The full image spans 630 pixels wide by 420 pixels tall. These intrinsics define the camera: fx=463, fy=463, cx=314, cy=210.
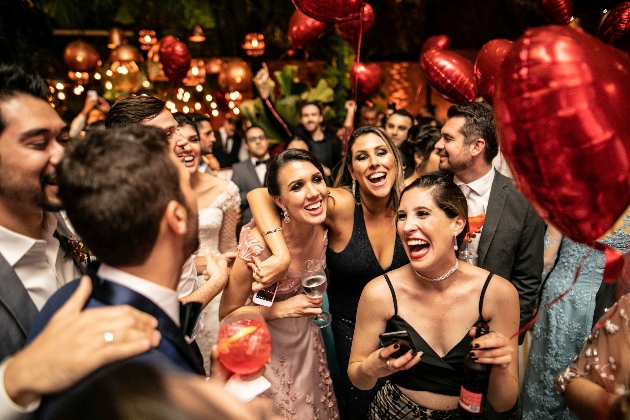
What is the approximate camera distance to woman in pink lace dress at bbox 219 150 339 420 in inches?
83.6

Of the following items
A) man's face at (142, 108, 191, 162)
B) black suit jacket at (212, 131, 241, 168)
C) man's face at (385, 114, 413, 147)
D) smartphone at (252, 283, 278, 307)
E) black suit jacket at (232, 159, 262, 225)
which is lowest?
black suit jacket at (212, 131, 241, 168)

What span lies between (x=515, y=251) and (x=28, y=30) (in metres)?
4.17

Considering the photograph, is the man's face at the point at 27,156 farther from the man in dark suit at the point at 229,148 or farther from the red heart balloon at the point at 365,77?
the man in dark suit at the point at 229,148

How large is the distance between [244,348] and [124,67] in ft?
19.1

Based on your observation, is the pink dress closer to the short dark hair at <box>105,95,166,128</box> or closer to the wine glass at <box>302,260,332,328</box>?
the wine glass at <box>302,260,332,328</box>

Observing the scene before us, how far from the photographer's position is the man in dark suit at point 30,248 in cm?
88

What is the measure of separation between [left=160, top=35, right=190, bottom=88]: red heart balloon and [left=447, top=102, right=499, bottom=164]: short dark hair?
3991 millimetres

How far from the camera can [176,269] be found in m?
1.08

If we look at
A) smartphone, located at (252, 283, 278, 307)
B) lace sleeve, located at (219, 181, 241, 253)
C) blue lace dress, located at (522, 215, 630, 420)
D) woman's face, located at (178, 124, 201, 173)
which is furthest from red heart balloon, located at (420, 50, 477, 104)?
smartphone, located at (252, 283, 278, 307)

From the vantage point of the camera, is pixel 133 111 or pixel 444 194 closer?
pixel 444 194

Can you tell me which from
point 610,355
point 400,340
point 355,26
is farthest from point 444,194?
point 355,26

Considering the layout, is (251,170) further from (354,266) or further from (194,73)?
(194,73)

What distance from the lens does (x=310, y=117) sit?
17.0 ft

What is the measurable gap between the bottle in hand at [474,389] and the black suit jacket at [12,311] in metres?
1.23
